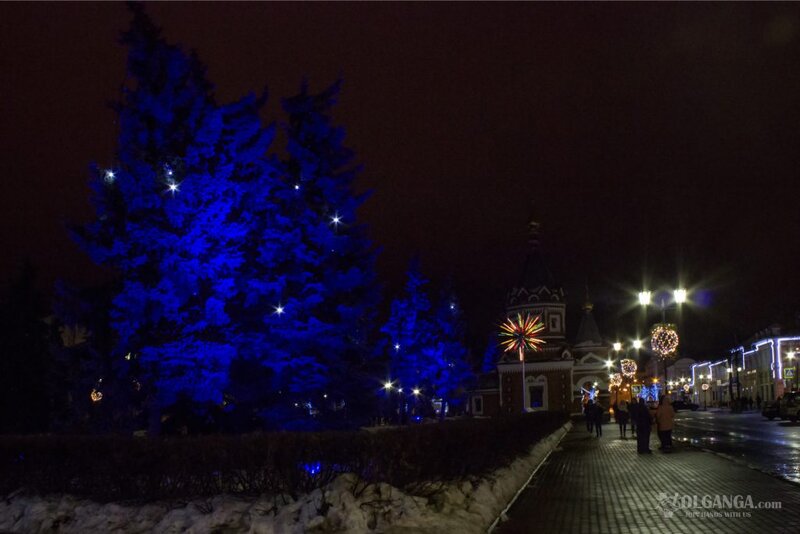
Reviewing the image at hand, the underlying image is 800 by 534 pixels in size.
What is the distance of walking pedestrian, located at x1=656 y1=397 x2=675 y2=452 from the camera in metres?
24.8

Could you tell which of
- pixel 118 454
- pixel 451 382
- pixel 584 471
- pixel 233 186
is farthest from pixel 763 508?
pixel 451 382

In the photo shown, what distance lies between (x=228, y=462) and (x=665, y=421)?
16802mm

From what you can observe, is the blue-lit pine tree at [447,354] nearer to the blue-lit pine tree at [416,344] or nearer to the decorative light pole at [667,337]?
the blue-lit pine tree at [416,344]

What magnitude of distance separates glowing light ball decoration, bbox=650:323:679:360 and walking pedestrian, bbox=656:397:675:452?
2924 mm

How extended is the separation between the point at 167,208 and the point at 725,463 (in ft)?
52.9

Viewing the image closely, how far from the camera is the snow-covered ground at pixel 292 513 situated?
10.9 m

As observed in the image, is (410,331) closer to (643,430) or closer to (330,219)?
(330,219)

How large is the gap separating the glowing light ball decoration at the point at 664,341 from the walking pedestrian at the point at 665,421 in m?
2.92

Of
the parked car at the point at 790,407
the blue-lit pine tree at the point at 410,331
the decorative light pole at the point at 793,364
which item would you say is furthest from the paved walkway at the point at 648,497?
the decorative light pole at the point at 793,364

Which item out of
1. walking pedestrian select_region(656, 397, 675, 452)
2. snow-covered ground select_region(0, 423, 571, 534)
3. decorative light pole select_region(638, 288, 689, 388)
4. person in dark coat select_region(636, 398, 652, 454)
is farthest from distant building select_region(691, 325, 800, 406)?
snow-covered ground select_region(0, 423, 571, 534)

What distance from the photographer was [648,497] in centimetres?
1444

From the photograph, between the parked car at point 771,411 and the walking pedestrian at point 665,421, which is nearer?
the walking pedestrian at point 665,421

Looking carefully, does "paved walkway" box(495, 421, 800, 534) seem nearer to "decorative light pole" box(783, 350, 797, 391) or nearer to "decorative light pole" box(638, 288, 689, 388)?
"decorative light pole" box(638, 288, 689, 388)

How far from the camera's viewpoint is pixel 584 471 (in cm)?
1994
